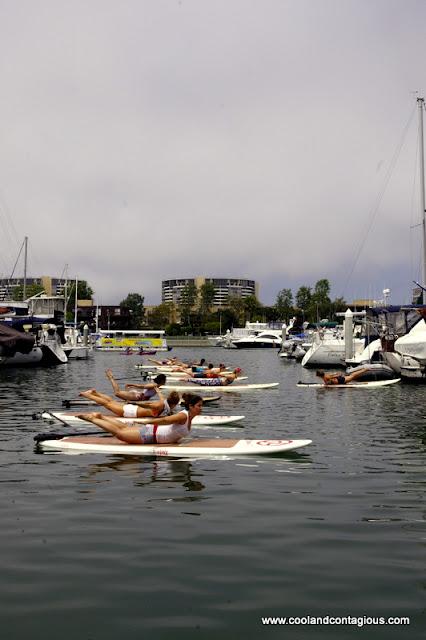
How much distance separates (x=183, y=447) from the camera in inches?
532

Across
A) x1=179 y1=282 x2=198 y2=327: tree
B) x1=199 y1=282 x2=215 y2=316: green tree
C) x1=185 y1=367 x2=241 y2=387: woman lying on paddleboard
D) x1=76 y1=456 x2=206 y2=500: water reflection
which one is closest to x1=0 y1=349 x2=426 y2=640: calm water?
x1=76 y1=456 x2=206 y2=500: water reflection

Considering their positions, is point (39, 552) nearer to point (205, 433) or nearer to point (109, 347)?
point (205, 433)

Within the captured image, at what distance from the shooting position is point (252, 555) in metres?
7.55

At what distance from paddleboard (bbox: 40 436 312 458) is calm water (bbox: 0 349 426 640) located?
0.96 ft

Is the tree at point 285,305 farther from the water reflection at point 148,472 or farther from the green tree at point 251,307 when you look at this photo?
the water reflection at point 148,472

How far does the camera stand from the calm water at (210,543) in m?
5.93

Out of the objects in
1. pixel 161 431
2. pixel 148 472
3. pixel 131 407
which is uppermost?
pixel 131 407

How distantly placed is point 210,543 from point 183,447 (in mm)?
5534

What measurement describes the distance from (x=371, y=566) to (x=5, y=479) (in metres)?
7.25

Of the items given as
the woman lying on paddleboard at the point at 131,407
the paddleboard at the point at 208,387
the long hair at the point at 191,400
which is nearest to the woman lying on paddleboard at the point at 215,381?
the paddleboard at the point at 208,387

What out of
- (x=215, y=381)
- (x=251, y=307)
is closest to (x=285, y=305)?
(x=251, y=307)

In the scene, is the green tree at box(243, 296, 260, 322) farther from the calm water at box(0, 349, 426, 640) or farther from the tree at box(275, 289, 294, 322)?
the calm water at box(0, 349, 426, 640)

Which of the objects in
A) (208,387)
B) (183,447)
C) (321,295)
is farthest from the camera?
(321,295)

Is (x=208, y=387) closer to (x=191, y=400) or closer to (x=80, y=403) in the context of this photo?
(x=80, y=403)
